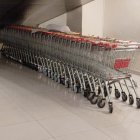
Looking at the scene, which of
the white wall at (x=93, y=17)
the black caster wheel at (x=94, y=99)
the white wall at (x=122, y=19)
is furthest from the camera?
the white wall at (x=93, y=17)

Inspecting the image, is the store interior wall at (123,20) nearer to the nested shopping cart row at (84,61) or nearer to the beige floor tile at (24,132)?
the nested shopping cart row at (84,61)

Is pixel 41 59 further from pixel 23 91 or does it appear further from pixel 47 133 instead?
pixel 47 133

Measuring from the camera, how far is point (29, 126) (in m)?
3.26

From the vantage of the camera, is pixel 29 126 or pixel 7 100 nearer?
pixel 29 126

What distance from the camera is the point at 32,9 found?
24.4 feet

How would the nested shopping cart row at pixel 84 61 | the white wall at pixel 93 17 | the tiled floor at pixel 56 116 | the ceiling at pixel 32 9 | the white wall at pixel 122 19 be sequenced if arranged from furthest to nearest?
the white wall at pixel 93 17 < the ceiling at pixel 32 9 < the white wall at pixel 122 19 < the nested shopping cart row at pixel 84 61 < the tiled floor at pixel 56 116

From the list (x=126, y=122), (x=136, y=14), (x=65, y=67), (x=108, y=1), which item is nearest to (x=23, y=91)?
(x=65, y=67)

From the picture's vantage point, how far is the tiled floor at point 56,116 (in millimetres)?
3094

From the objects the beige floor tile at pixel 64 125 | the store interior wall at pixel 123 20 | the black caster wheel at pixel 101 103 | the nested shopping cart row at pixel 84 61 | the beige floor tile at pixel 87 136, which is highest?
the store interior wall at pixel 123 20

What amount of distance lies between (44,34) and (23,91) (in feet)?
4.43

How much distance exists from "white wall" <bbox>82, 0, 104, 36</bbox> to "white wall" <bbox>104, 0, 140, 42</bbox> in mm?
159

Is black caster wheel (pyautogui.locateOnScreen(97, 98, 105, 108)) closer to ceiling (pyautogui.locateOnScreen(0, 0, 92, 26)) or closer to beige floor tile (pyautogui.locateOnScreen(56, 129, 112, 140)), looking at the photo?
beige floor tile (pyautogui.locateOnScreen(56, 129, 112, 140))

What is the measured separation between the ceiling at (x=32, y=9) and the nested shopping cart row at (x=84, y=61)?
62cm

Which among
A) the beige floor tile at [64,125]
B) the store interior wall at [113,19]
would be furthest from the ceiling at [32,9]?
the beige floor tile at [64,125]
